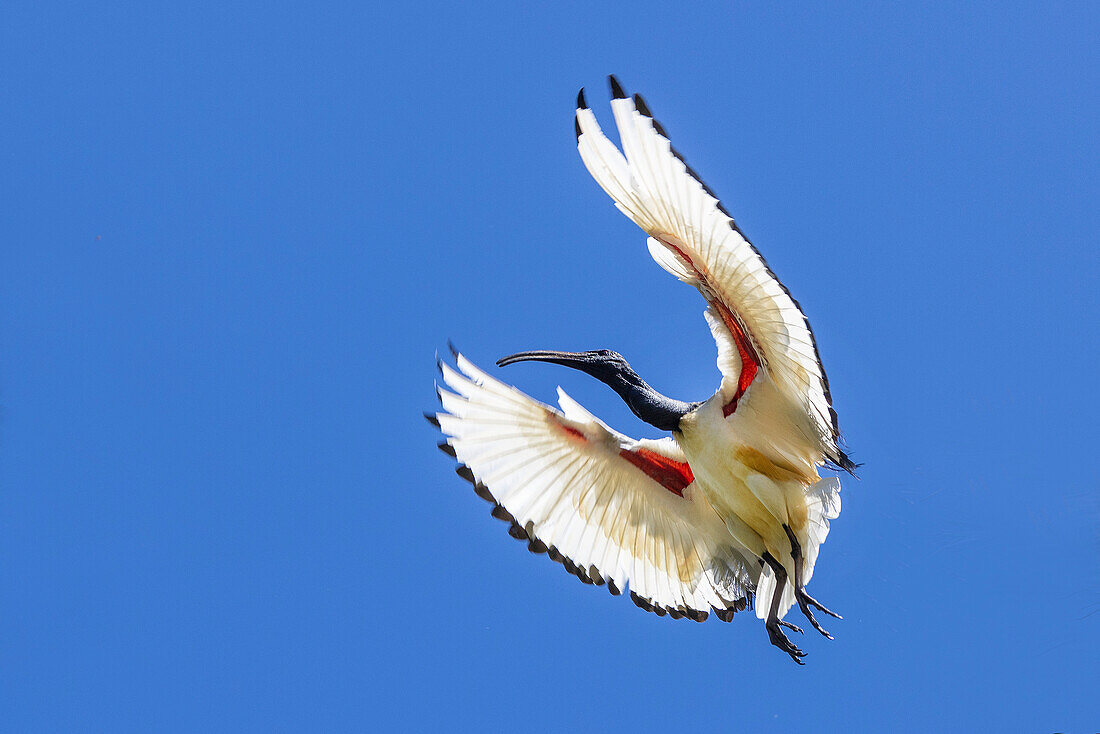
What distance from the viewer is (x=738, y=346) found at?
257 inches

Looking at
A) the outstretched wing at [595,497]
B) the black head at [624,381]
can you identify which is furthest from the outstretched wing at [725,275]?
the outstretched wing at [595,497]

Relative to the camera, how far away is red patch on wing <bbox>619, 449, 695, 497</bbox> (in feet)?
25.4

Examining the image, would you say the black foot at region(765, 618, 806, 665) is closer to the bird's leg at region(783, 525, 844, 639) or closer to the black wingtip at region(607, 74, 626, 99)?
the bird's leg at region(783, 525, 844, 639)

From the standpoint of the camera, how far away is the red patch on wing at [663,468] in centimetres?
774

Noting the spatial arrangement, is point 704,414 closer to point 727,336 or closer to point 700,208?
point 727,336

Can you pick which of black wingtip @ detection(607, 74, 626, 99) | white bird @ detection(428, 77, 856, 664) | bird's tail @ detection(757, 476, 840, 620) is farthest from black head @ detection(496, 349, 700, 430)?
black wingtip @ detection(607, 74, 626, 99)

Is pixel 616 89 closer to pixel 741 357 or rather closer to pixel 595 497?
pixel 741 357

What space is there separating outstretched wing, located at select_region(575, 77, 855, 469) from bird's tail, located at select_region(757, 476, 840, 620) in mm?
232

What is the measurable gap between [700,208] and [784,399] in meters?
1.35

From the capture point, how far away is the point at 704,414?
22.9 ft

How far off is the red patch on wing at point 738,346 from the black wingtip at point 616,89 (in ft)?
2.84

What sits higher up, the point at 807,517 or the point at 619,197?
the point at 619,197

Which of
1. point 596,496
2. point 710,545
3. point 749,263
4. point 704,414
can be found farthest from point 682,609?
point 749,263

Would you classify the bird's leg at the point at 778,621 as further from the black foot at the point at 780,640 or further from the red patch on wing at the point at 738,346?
the red patch on wing at the point at 738,346
